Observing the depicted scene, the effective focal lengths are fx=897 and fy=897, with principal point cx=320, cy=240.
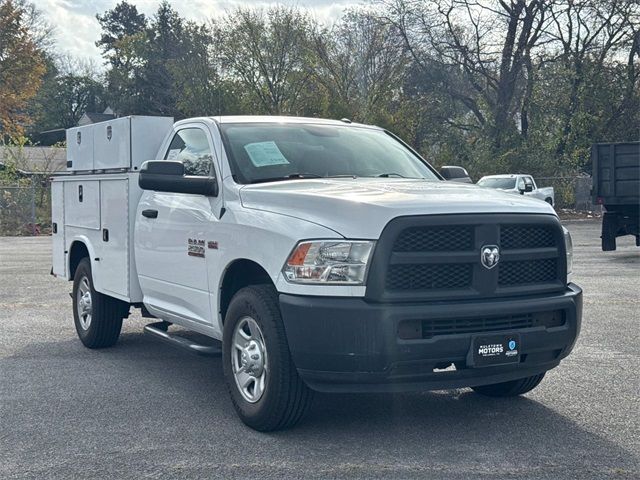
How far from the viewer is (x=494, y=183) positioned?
31609mm

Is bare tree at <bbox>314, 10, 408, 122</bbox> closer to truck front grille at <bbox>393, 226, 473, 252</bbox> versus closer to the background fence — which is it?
the background fence

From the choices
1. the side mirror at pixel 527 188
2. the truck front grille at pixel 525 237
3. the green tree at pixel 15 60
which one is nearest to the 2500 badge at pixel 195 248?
the truck front grille at pixel 525 237

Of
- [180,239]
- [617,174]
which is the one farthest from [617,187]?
[180,239]

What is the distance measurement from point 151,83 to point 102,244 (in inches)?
2067

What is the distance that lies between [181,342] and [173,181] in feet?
3.94

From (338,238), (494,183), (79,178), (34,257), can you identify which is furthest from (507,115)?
(338,238)

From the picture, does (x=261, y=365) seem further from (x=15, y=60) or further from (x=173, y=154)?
(x=15, y=60)

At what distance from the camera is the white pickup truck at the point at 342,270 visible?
4.86 metres

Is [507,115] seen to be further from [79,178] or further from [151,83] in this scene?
[79,178]

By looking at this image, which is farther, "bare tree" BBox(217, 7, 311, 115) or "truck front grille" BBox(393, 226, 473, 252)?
"bare tree" BBox(217, 7, 311, 115)

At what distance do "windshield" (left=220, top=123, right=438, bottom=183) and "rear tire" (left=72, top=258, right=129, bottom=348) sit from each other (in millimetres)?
2465

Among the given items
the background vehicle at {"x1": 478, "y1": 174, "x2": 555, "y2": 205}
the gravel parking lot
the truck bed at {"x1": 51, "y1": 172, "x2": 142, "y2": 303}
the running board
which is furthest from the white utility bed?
the background vehicle at {"x1": 478, "y1": 174, "x2": 555, "y2": 205}

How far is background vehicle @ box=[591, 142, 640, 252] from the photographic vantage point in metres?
17.2

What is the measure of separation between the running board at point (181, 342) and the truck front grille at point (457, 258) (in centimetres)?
163
